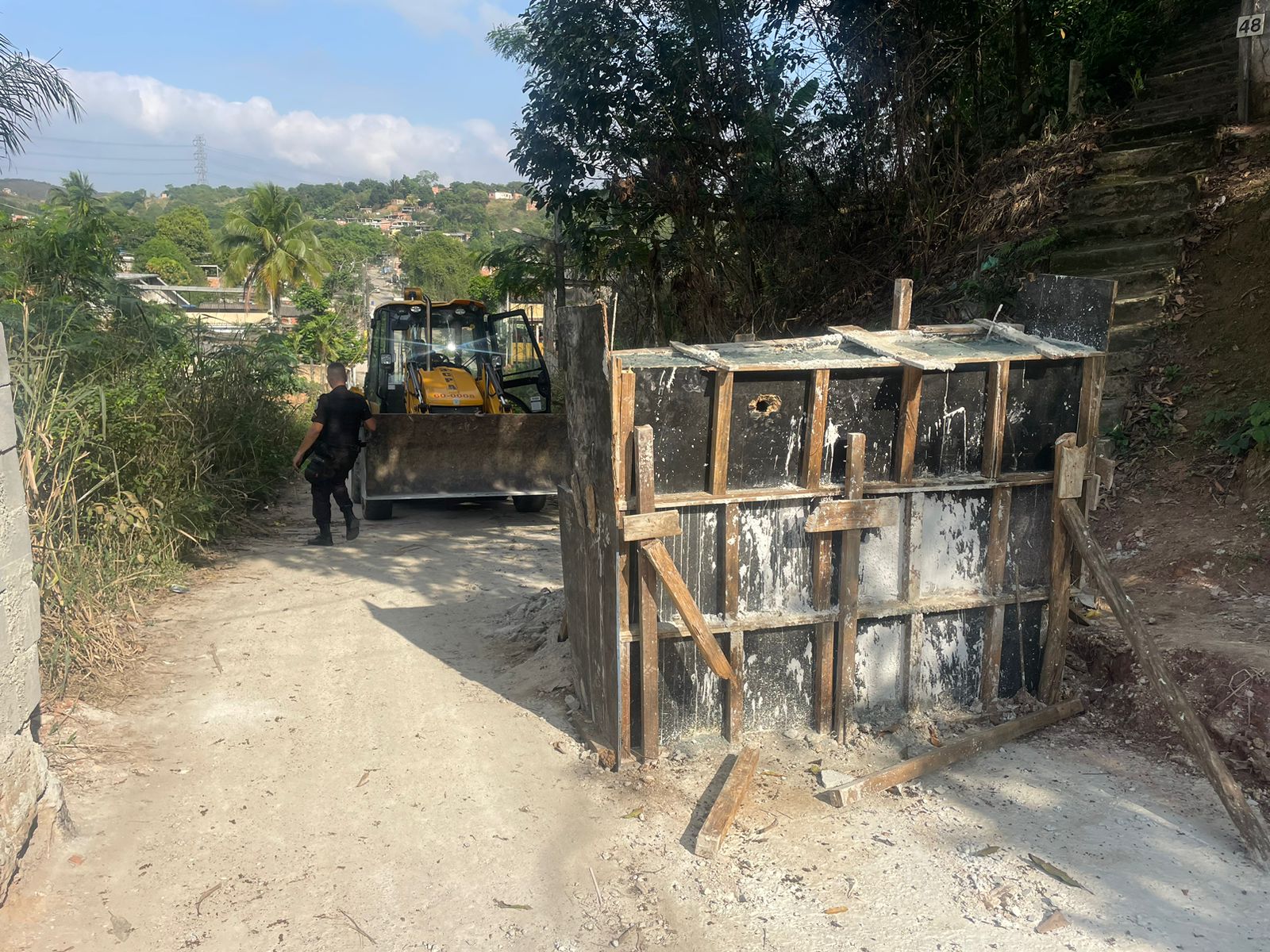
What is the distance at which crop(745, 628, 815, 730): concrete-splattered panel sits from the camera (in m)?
4.39

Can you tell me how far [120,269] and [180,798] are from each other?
9.40 meters

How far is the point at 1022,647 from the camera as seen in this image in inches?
186

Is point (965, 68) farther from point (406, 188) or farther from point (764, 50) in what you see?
point (406, 188)

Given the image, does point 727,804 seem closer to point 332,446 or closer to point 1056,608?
point 1056,608

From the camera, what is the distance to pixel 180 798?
13.5ft

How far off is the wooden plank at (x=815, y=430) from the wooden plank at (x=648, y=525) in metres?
0.68

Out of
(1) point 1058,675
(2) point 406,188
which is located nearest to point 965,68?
(1) point 1058,675

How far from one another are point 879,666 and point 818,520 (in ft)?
2.75

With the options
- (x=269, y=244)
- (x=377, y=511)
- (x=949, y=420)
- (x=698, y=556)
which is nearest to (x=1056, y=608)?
(x=949, y=420)

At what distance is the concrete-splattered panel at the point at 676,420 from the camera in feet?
13.4

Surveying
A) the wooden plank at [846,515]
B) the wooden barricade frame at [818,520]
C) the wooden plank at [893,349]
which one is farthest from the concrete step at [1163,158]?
the wooden plank at [846,515]

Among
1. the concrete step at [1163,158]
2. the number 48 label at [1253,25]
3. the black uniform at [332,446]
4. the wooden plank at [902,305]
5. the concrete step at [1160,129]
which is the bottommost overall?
the black uniform at [332,446]

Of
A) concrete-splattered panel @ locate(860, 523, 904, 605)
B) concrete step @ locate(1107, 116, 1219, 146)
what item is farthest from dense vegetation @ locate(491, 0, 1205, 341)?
concrete-splattered panel @ locate(860, 523, 904, 605)

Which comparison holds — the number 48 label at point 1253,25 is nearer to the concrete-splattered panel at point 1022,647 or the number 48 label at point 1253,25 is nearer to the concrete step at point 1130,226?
the concrete step at point 1130,226
